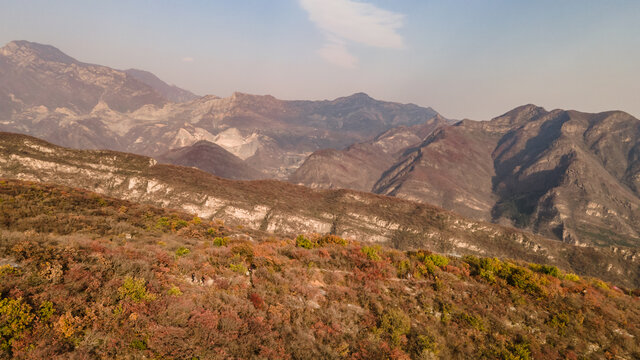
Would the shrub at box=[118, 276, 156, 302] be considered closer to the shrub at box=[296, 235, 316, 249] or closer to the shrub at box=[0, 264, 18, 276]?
the shrub at box=[0, 264, 18, 276]

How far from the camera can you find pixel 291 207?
12469 cm

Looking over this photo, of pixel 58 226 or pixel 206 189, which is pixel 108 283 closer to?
pixel 58 226

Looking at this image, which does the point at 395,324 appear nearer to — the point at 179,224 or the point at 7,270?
the point at 7,270

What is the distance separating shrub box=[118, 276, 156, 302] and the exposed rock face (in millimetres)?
99848

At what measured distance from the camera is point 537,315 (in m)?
15.7

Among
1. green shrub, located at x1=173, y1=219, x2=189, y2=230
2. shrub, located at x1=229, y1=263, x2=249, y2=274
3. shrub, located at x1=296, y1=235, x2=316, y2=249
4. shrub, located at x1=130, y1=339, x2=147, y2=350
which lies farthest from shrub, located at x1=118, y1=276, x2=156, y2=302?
green shrub, located at x1=173, y1=219, x2=189, y2=230

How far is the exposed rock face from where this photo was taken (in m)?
93.4

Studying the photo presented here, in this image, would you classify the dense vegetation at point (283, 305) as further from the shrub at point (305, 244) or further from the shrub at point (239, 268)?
the shrub at point (305, 244)

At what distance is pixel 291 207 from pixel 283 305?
112928 millimetres

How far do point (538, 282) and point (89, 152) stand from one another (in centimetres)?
14122

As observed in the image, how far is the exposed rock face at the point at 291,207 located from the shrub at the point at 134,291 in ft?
328

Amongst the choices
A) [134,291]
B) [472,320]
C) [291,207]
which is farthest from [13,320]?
[291,207]

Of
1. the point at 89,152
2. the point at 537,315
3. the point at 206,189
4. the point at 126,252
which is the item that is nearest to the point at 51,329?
the point at 126,252

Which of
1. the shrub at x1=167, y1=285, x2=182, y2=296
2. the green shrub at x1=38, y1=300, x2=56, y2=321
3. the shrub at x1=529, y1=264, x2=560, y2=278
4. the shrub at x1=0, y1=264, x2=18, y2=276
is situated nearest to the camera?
the green shrub at x1=38, y1=300, x2=56, y2=321
